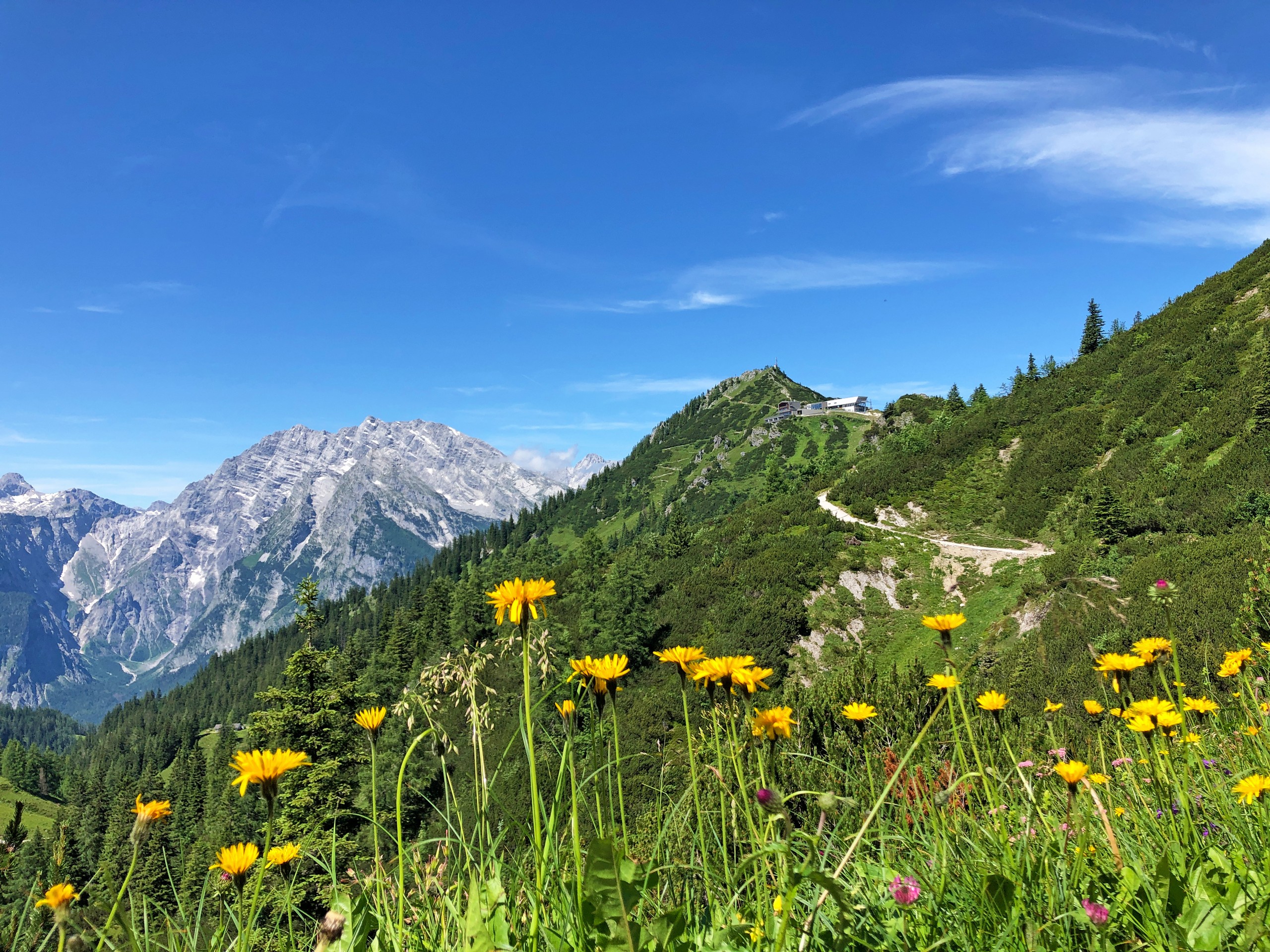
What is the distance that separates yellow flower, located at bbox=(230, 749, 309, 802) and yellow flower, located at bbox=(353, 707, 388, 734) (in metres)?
0.26

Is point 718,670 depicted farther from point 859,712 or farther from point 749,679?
point 859,712

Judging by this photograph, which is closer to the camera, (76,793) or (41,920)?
(41,920)

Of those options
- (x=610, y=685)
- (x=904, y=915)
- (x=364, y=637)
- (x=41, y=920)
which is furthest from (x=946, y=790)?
(x=364, y=637)

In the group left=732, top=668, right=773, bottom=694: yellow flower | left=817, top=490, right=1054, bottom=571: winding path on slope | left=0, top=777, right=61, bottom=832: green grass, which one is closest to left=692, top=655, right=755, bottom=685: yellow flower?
left=732, top=668, right=773, bottom=694: yellow flower

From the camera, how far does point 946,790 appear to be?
4.61ft

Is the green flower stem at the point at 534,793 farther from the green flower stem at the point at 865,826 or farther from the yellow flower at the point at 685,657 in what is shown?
the yellow flower at the point at 685,657

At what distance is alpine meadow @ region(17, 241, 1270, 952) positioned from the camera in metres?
1.64

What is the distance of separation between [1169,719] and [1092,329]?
3283 inches

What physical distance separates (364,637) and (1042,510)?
105 metres

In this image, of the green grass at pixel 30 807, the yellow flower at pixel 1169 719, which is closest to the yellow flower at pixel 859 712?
the yellow flower at pixel 1169 719

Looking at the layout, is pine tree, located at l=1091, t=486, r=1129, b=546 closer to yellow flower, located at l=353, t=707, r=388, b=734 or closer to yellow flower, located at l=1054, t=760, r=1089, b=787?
yellow flower, located at l=1054, t=760, r=1089, b=787

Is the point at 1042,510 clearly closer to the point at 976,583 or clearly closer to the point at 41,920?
the point at 976,583

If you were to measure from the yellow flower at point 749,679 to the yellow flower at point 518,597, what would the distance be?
72 cm

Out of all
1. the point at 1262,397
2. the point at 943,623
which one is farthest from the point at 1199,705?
the point at 1262,397
